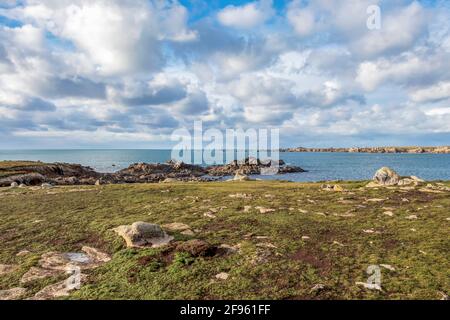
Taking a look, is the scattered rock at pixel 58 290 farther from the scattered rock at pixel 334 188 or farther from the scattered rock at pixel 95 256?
the scattered rock at pixel 334 188

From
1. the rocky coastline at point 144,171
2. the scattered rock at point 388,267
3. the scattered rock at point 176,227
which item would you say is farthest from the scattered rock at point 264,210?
the rocky coastline at point 144,171

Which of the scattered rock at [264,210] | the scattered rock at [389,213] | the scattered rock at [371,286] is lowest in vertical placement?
the scattered rock at [371,286]

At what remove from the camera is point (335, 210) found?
2077cm

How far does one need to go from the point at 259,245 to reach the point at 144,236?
5315 millimetres

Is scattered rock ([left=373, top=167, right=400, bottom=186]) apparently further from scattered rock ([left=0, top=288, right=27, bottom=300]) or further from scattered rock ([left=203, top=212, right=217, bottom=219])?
scattered rock ([left=0, top=288, right=27, bottom=300])

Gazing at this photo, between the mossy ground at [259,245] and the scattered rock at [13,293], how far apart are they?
30cm

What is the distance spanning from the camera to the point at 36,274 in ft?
36.9

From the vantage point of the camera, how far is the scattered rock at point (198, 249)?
12363 millimetres
